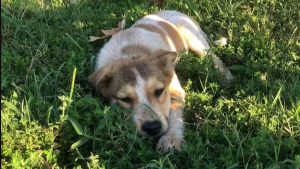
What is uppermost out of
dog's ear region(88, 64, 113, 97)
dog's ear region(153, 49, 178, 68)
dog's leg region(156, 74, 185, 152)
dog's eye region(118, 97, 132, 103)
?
dog's ear region(153, 49, 178, 68)

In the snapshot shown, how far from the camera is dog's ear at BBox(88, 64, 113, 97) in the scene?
4238 mm

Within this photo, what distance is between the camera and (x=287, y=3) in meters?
6.43

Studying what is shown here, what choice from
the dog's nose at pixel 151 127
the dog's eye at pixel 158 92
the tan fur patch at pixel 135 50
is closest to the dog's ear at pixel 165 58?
the dog's eye at pixel 158 92

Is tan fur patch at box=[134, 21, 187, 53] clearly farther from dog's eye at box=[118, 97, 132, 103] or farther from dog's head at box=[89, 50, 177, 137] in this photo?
dog's eye at box=[118, 97, 132, 103]

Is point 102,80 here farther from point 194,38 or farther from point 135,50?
point 194,38

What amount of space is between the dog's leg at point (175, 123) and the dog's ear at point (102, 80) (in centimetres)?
77

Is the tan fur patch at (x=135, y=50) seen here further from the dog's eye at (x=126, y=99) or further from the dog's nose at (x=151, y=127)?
the dog's nose at (x=151, y=127)

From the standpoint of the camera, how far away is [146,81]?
4.14 m

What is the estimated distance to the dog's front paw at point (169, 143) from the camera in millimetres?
3592

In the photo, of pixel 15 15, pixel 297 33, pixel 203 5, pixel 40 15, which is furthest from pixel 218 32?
pixel 15 15

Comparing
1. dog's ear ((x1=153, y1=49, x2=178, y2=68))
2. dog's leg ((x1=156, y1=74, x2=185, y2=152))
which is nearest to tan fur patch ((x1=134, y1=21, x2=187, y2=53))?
dog's leg ((x1=156, y1=74, x2=185, y2=152))

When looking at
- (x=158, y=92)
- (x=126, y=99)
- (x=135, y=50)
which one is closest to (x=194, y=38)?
(x=135, y=50)

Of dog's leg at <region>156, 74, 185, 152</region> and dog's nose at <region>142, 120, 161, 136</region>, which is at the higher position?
dog's nose at <region>142, 120, 161, 136</region>

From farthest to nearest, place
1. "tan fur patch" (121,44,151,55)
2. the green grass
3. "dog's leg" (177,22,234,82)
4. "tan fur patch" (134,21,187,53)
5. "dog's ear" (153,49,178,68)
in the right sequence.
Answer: "dog's leg" (177,22,234,82)
"tan fur patch" (134,21,187,53)
"tan fur patch" (121,44,151,55)
"dog's ear" (153,49,178,68)
the green grass
